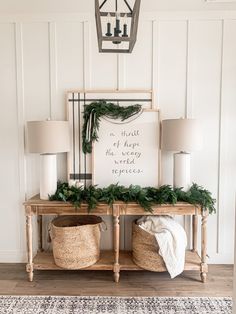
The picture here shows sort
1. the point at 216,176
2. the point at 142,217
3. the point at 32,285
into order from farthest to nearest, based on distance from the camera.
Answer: the point at 216,176 → the point at 142,217 → the point at 32,285

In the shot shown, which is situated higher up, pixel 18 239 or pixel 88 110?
pixel 88 110

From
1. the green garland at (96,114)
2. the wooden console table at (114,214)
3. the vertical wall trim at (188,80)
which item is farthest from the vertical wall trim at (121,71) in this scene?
the wooden console table at (114,214)

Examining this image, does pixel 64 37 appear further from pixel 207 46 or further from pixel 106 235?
pixel 106 235

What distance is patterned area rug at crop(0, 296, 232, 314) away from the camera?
2.21 metres

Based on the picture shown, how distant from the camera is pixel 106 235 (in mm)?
3016

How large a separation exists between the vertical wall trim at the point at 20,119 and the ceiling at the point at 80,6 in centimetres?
19

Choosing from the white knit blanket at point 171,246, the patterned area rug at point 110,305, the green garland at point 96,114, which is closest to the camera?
the patterned area rug at point 110,305

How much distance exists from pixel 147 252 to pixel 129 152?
3.41 feet

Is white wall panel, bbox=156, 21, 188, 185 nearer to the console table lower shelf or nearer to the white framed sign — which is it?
the white framed sign

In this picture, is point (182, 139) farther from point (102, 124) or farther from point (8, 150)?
point (8, 150)

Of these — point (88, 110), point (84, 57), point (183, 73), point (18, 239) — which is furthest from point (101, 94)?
point (18, 239)

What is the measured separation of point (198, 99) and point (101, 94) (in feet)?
3.48

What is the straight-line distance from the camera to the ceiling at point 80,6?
2855mm

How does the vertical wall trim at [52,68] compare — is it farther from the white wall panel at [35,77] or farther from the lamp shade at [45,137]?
the lamp shade at [45,137]
